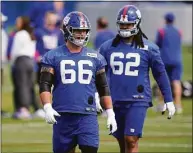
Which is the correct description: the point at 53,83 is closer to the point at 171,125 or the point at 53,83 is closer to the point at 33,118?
the point at 171,125

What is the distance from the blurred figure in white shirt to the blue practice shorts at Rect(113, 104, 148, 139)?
710 cm

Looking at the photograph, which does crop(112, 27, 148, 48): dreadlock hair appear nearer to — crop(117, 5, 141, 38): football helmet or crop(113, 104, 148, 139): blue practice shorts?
crop(117, 5, 141, 38): football helmet

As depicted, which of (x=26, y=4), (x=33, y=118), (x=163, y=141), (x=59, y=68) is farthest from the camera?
(x=26, y=4)

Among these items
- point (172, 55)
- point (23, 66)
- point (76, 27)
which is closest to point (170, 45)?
point (172, 55)

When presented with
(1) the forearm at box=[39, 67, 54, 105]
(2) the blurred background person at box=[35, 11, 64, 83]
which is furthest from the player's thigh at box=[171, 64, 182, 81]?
(1) the forearm at box=[39, 67, 54, 105]

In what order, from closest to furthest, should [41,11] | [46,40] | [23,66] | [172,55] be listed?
1. [46,40]
2. [23,66]
3. [172,55]
4. [41,11]

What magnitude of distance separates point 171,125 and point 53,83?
298 inches

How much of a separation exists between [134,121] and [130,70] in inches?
23.4

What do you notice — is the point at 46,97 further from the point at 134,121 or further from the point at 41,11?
the point at 41,11

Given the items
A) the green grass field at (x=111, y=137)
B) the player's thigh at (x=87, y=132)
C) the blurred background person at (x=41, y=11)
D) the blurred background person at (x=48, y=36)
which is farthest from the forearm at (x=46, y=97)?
the blurred background person at (x=41, y=11)

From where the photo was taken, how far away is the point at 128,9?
37.2 ft

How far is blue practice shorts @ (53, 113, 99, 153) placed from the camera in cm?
971

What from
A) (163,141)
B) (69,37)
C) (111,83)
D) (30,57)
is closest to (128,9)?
(111,83)

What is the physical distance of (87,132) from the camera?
9.71 meters
